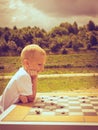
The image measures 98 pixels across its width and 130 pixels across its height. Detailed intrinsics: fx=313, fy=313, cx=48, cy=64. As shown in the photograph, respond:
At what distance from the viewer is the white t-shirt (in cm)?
277

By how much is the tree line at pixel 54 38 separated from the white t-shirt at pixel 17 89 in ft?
6.27

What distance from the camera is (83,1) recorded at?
4438 mm

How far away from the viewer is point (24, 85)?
2.76m

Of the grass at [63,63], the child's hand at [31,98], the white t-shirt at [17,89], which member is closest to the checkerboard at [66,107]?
the child's hand at [31,98]

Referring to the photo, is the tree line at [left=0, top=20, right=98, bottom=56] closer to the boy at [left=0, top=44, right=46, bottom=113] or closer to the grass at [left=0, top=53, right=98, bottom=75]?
the grass at [left=0, top=53, right=98, bottom=75]

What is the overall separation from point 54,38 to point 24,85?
2210 millimetres

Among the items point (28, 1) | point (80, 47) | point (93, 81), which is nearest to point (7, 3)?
point (28, 1)

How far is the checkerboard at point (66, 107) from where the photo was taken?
7.65 ft

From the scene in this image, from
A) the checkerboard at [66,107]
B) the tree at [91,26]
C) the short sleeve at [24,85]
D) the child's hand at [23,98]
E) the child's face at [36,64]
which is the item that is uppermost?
the tree at [91,26]

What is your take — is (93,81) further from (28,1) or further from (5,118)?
(5,118)

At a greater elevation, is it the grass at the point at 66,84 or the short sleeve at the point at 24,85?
the short sleeve at the point at 24,85

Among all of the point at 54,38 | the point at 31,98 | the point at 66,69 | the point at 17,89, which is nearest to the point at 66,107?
Result: the point at 31,98

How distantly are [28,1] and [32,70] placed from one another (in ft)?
5.98

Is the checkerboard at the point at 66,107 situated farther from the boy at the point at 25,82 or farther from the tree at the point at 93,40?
the tree at the point at 93,40
